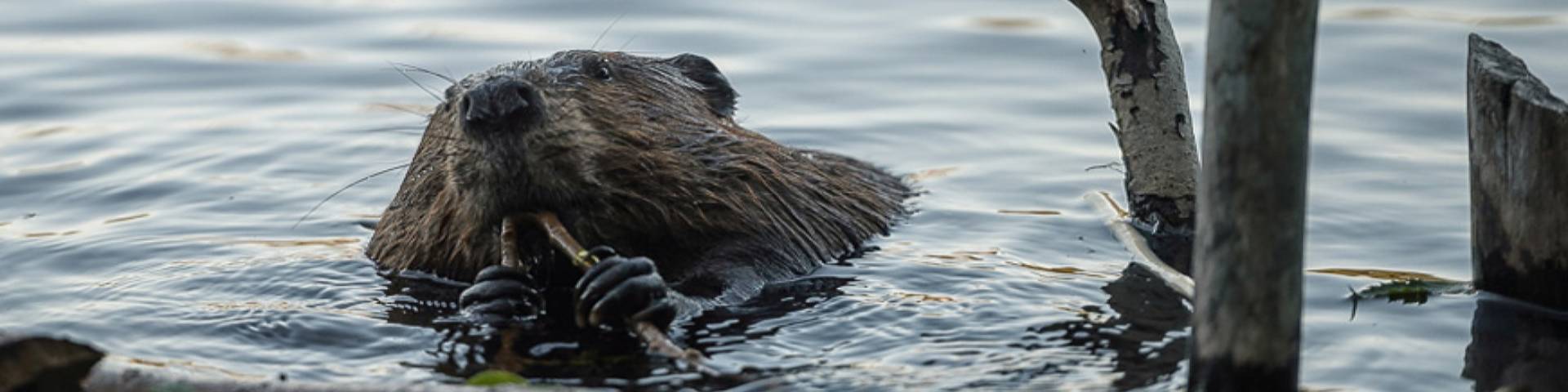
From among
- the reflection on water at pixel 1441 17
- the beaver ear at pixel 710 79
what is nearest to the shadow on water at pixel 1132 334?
the beaver ear at pixel 710 79

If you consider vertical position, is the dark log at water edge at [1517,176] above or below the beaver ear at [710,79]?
below

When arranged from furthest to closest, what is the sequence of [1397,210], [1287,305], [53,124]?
1. [53,124]
2. [1397,210]
3. [1287,305]

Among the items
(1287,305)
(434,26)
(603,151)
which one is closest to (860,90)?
(434,26)

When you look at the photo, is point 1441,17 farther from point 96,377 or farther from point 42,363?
point 42,363

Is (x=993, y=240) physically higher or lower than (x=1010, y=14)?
lower

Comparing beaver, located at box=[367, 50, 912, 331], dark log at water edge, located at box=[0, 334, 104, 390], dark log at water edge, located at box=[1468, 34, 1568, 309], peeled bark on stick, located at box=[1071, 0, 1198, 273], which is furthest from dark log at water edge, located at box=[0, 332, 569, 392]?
peeled bark on stick, located at box=[1071, 0, 1198, 273]

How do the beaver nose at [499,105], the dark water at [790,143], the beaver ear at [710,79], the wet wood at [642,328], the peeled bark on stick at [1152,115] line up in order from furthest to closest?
1. the beaver ear at [710,79]
2. the peeled bark on stick at [1152,115]
3. the dark water at [790,143]
4. the beaver nose at [499,105]
5. the wet wood at [642,328]

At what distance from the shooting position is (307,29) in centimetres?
904

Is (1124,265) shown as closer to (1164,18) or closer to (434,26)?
(1164,18)

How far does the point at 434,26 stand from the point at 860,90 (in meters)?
2.10

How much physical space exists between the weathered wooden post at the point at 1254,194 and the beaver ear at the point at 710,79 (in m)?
2.37

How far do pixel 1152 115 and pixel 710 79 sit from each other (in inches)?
42.6

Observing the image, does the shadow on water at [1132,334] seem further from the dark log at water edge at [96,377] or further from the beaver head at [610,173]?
the dark log at water edge at [96,377]

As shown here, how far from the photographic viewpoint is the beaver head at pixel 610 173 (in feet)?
13.9
